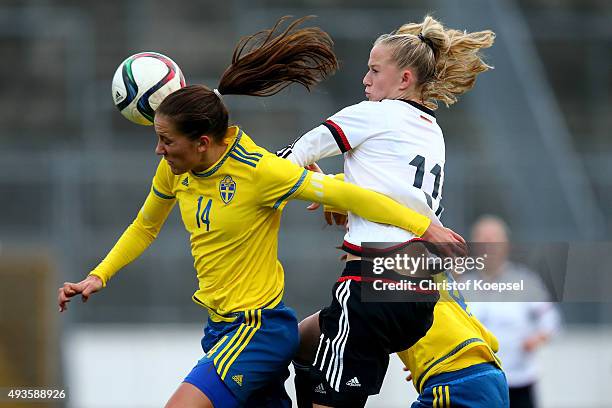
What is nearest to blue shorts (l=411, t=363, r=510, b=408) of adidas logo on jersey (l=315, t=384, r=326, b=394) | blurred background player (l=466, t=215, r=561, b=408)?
adidas logo on jersey (l=315, t=384, r=326, b=394)

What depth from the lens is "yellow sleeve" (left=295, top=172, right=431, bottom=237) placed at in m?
4.14

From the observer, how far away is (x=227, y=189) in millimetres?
4273

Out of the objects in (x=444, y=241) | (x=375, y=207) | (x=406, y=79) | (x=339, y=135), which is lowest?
(x=444, y=241)

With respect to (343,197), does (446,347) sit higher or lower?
lower

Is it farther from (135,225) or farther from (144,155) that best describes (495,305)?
(144,155)

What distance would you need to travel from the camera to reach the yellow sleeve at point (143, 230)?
461 cm

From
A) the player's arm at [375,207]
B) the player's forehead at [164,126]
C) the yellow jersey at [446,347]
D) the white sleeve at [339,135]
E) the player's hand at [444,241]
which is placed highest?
the player's forehead at [164,126]

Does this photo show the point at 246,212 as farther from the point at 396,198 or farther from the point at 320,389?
the point at 320,389

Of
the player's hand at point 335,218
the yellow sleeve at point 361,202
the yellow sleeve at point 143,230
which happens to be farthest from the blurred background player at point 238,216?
the player's hand at point 335,218

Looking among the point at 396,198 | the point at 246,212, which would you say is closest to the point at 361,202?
the point at 396,198

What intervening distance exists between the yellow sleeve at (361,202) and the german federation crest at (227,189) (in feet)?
0.83

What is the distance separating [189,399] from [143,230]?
892mm

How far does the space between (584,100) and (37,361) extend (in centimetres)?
853

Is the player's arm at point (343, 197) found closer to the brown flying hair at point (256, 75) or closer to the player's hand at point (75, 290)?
the brown flying hair at point (256, 75)
